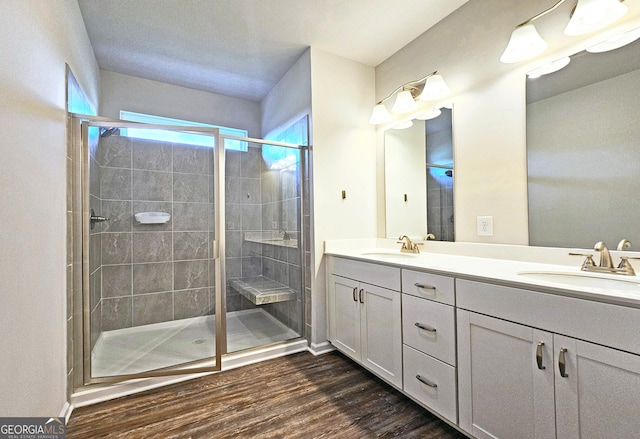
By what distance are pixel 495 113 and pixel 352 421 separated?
6.69ft

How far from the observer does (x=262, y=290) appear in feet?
8.19

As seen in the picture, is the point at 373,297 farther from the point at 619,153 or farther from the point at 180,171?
the point at 180,171

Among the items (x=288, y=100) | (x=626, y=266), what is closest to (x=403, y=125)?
(x=288, y=100)

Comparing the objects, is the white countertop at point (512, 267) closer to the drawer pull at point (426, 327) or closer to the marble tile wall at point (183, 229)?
the drawer pull at point (426, 327)

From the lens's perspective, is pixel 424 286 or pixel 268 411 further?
pixel 268 411

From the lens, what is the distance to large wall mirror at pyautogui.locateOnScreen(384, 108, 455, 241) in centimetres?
214

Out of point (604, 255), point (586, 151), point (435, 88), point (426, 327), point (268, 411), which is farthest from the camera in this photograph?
point (435, 88)

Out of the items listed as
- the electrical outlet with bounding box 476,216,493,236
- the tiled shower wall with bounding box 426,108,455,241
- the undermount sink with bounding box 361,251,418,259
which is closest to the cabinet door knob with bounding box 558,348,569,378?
the electrical outlet with bounding box 476,216,493,236

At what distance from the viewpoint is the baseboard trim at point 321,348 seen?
2428 millimetres

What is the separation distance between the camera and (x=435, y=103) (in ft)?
7.29

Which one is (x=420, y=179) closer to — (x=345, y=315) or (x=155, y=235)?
(x=345, y=315)

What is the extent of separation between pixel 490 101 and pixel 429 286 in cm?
128

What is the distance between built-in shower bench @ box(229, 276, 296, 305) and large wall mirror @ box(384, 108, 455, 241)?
3.57ft

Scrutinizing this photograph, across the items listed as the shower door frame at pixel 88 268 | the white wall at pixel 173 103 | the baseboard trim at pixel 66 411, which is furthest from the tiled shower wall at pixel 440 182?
the baseboard trim at pixel 66 411
